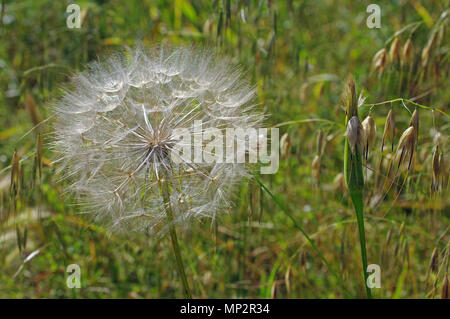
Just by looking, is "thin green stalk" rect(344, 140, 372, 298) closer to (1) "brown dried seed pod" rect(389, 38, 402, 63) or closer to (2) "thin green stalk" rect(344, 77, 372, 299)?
(2) "thin green stalk" rect(344, 77, 372, 299)

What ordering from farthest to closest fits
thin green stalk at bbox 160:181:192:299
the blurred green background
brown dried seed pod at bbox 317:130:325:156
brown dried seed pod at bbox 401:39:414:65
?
the blurred green background → brown dried seed pod at bbox 401:39:414:65 → brown dried seed pod at bbox 317:130:325:156 → thin green stalk at bbox 160:181:192:299

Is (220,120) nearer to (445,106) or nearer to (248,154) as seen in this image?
(248,154)

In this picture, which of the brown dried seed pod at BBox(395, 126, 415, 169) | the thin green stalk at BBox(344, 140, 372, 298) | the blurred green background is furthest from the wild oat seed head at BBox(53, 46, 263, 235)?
the brown dried seed pod at BBox(395, 126, 415, 169)

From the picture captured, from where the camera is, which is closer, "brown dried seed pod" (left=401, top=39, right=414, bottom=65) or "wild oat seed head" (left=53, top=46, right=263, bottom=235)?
"wild oat seed head" (left=53, top=46, right=263, bottom=235)

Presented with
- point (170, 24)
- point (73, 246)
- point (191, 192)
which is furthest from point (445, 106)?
point (73, 246)

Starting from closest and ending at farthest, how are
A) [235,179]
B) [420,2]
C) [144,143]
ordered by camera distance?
[235,179], [144,143], [420,2]

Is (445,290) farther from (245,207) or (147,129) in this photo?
(147,129)

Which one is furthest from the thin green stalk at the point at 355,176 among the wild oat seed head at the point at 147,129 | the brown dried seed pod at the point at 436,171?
the wild oat seed head at the point at 147,129
